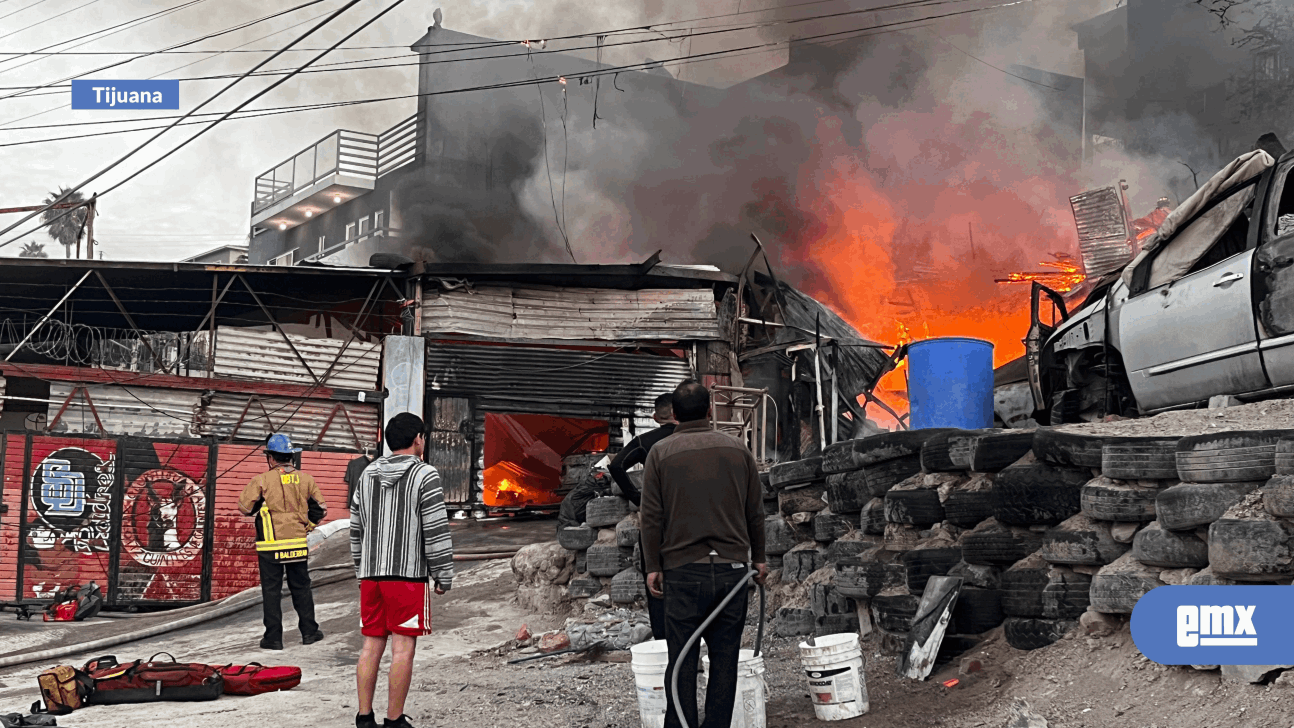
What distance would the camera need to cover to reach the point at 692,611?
14.7ft

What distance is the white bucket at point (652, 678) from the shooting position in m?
4.85

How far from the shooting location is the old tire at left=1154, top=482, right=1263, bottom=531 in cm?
463

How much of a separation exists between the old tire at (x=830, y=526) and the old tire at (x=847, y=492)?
61 millimetres

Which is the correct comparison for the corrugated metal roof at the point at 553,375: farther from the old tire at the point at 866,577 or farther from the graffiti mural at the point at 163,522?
the old tire at the point at 866,577

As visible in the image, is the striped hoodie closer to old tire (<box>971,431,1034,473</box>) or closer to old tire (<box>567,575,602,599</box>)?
old tire (<box>971,431,1034,473</box>)

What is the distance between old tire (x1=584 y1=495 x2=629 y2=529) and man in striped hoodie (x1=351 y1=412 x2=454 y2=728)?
14.4 feet

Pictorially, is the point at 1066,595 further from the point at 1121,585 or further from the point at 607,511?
the point at 607,511

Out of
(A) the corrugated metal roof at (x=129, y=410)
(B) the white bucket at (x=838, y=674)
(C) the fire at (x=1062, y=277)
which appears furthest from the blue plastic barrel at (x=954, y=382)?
(C) the fire at (x=1062, y=277)

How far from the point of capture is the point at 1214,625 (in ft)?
14.4

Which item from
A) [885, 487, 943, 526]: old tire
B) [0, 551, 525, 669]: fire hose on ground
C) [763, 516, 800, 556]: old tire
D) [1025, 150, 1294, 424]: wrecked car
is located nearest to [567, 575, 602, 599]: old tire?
[763, 516, 800, 556]: old tire

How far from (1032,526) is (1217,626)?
1426 millimetres

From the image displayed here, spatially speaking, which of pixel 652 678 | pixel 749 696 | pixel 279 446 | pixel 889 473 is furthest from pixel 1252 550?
pixel 279 446

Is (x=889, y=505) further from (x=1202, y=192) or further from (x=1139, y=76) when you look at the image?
(x=1139, y=76)

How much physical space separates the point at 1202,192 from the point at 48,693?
26.4 ft
